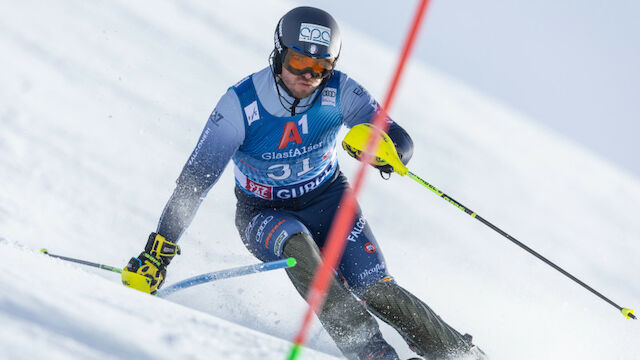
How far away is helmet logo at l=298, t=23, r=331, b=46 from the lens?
314 centimetres

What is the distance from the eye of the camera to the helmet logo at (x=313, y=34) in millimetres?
3139

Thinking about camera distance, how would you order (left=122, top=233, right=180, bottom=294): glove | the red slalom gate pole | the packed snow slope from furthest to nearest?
(left=122, top=233, right=180, bottom=294): glove, the red slalom gate pole, the packed snow slope

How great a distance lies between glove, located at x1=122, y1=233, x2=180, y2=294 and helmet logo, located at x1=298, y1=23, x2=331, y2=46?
119cm

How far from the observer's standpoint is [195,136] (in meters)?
9.20

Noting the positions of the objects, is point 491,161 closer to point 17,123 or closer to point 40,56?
point 40,56

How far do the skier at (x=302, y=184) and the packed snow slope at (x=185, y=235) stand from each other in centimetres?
83

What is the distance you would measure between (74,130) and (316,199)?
175 inches

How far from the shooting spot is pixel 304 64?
3.20 meters

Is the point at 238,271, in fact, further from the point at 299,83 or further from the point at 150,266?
the point at 299,83

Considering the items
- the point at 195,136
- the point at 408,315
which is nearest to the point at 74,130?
the point at 195,136

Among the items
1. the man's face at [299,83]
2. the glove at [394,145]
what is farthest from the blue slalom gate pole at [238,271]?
the man's face at [299,83]

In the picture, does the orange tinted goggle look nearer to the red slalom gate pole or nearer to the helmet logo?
the helmet logo

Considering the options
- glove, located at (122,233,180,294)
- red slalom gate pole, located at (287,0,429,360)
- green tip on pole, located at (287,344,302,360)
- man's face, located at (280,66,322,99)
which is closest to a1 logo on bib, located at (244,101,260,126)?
man's face, located at (280,66,322,99)

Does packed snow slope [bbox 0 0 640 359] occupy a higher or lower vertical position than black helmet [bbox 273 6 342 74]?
lower
